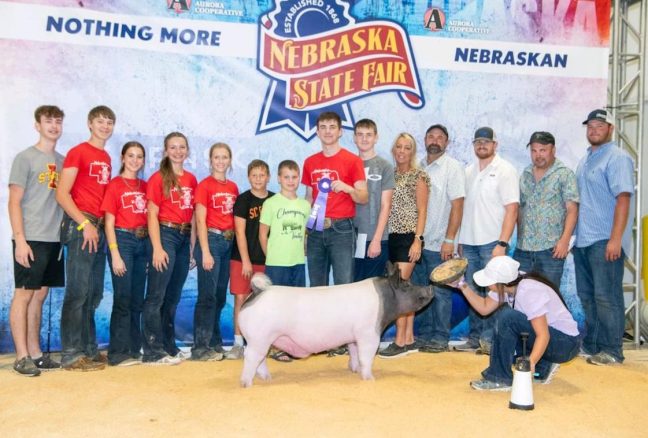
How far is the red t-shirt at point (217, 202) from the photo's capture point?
16.0 feet

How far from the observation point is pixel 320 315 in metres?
4.09

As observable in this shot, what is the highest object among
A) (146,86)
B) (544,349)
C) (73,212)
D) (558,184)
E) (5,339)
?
(146,86)

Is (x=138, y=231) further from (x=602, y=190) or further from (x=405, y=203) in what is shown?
(x=602, y=190)

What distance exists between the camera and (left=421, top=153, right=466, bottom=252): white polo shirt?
532 centimetres

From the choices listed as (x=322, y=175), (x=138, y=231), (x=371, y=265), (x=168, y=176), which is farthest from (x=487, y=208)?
(x=138, y=231)

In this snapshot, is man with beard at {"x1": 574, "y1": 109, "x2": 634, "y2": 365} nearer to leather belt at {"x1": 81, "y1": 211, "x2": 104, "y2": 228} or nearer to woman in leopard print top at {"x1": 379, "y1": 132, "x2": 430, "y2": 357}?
woman in leopard print top at {"x1": 379, "y1": 132, "x2": 430, "y2": 357}

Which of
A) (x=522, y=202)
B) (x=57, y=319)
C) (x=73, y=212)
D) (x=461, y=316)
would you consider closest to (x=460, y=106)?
(x=522, y=202)

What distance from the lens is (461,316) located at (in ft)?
19.3

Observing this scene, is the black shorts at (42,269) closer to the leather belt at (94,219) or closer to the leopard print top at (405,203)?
the leather belt at (94,219)

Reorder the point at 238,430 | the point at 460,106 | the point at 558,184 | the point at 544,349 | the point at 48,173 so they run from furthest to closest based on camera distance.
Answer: the point at 460,106 < the point at 558,184 < the point at 48,173 < the point at 544,349 < the point at 238,430

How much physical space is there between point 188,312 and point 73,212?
1427 millimetres

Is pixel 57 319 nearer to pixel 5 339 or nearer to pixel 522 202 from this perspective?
pixel 5 339

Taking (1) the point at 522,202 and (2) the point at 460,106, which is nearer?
(1) the point at 522,202

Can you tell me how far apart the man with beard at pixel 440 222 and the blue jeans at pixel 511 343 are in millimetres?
1239
